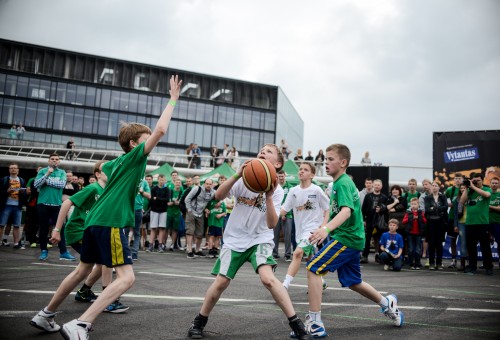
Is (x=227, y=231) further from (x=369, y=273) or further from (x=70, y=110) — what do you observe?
(x=70, y=110)

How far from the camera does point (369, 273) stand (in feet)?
32.3

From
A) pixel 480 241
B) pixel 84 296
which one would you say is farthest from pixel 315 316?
pixel 480 241

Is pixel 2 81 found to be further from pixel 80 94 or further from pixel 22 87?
pixel 80 94

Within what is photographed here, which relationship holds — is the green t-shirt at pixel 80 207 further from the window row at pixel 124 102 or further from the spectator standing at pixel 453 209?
the window row at pixel 124 102

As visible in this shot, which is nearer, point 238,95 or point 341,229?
point 341,229

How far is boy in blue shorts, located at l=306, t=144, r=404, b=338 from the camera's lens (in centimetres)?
434

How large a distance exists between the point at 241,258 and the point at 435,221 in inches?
347

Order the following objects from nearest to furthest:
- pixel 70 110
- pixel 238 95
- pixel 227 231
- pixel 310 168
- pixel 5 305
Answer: pixel 227 231, pixel 5 305, pixel 310 168, pixel 70 110, pixel 238 95

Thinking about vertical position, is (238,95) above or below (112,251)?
above

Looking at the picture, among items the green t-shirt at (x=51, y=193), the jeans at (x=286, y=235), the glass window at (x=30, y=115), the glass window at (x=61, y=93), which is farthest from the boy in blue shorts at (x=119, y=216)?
the glass window at (x=61, y=93)

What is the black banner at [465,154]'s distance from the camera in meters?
14.5

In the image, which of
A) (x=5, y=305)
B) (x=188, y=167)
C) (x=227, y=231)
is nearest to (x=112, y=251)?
(x=227, y=231)

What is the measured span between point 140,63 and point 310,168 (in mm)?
51267

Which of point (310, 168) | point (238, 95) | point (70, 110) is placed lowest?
point (310, 168)
